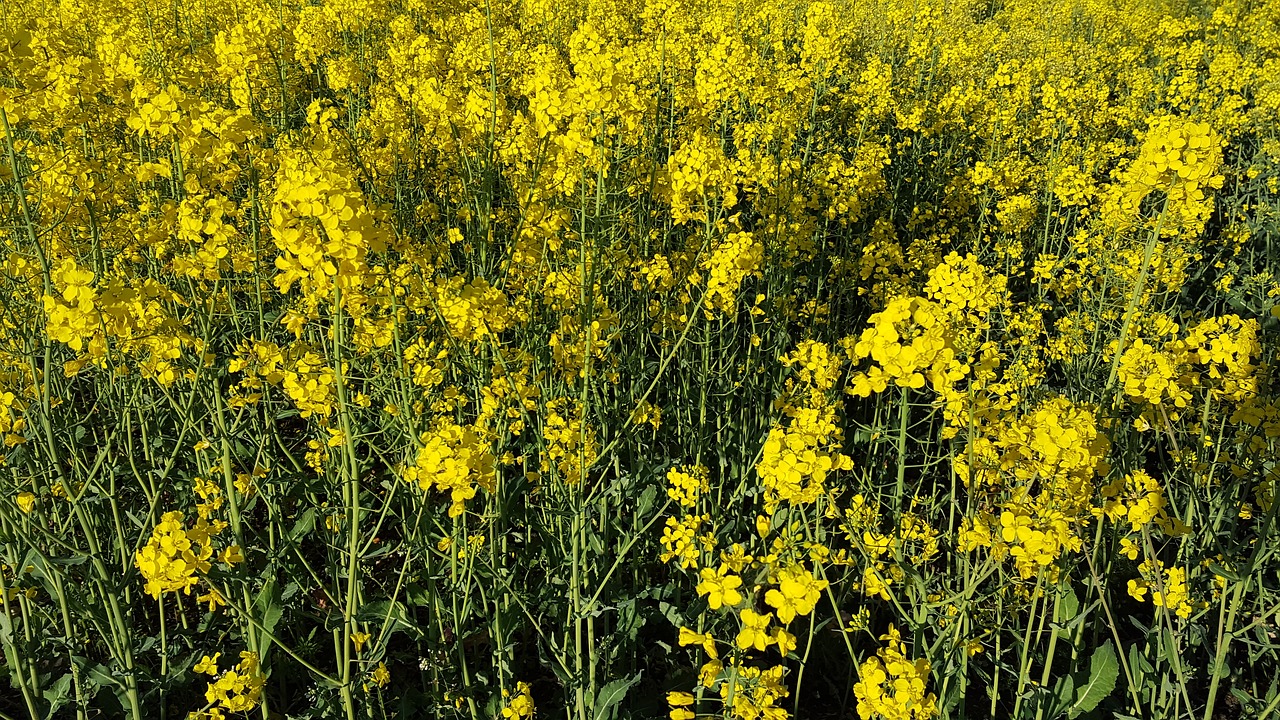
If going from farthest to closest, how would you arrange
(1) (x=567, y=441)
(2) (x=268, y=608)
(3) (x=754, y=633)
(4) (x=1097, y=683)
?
(2) (x=268, y=608) → (4) (x=1097, y=683) → (1) (x=567, y=441) → (3) (x=754, y=633)

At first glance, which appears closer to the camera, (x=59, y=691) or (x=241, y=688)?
(x=241, y=688)

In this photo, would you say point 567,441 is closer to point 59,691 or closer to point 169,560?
point 169,560

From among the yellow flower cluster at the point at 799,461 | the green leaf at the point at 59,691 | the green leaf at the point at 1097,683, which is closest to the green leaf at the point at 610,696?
the yellow flower cluster at the point at 799,461

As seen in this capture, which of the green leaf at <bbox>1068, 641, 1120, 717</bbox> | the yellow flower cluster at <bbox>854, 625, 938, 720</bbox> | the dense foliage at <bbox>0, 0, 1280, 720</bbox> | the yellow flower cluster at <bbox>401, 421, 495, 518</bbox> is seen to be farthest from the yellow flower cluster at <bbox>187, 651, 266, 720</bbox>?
the green leaf at <bbox>1068, 641, 1120, 717</bbox>

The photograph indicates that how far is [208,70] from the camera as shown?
4.41 metres

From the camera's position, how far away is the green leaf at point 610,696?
2.34m

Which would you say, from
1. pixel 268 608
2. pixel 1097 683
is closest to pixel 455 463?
pixel 268 608

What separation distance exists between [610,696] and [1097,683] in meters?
1.45

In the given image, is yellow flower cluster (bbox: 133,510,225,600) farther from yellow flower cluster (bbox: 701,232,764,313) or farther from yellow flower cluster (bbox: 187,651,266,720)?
yellow flower cluster (bbox: 701,232,764,313)

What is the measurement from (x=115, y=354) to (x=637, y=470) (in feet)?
5.47

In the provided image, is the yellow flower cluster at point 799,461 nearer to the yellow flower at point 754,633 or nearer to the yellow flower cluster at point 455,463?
the yellow flower at point 754,633

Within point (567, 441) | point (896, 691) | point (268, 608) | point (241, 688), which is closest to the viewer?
point (896, 691)

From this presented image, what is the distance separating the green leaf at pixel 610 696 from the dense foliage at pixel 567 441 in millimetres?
15

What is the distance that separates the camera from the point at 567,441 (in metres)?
2.30
